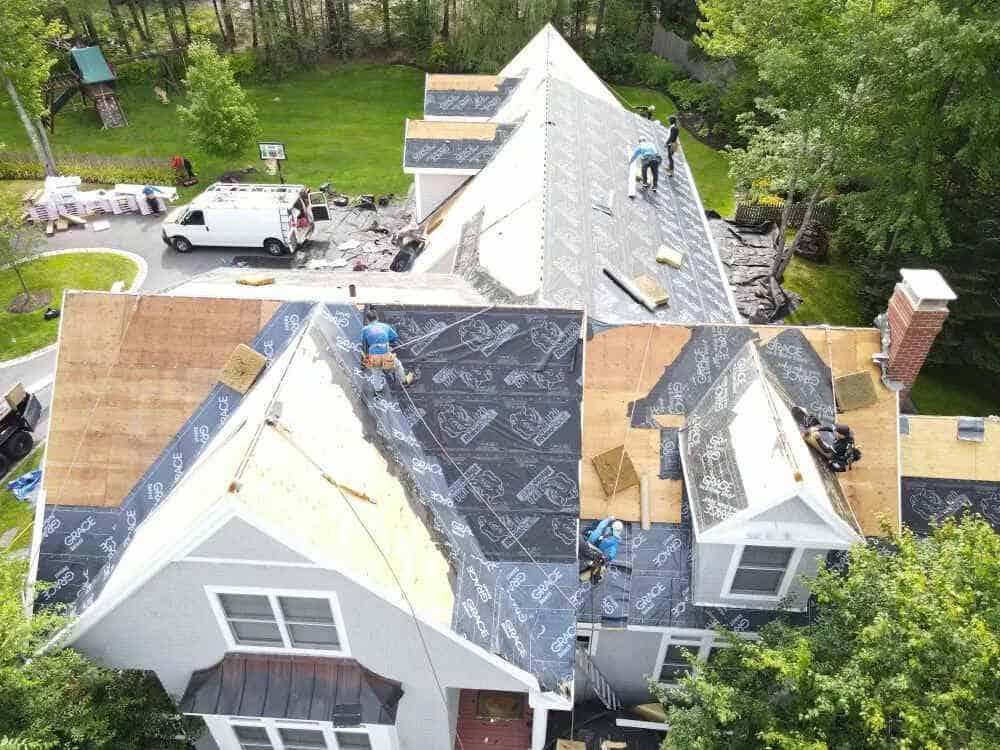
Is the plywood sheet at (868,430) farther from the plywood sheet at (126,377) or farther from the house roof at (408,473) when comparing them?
the plywood sheet at (126,377)

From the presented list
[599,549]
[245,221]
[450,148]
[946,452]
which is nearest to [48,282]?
[245,221]

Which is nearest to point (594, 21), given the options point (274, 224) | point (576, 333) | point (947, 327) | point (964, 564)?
point (274, 224)

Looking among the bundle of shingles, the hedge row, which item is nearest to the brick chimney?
the bundle of shingles

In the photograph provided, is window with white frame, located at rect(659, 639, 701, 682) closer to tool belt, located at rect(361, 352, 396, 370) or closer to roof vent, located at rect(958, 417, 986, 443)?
roof vent, located at rect(958, 417, 986, 443)

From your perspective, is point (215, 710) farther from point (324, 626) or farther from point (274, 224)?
point (274, 224)

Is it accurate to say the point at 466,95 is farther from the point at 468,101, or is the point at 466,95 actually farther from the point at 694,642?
the point at 694,642

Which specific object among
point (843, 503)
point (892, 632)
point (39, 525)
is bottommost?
point (39, 525)
